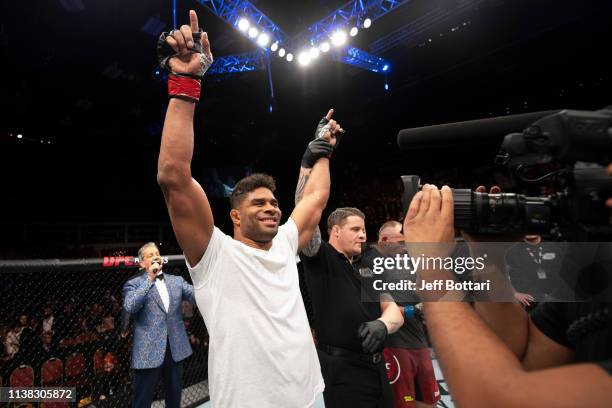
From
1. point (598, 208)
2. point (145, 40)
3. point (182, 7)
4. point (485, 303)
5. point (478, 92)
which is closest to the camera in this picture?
point (598, 208)

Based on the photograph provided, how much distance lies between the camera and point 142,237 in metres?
9.80

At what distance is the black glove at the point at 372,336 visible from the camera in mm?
1996

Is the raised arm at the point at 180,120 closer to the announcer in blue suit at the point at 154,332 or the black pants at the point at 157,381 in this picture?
the announcer in blue suit at the point at 154,332

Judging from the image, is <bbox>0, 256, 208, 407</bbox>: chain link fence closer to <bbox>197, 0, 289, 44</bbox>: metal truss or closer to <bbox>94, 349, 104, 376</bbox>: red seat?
<bbox>94, 349, 104, 376</bbox>: red seat

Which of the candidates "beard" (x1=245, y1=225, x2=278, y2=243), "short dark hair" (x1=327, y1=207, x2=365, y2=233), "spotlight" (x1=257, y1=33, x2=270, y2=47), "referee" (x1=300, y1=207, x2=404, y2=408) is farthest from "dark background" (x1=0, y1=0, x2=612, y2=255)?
"beard" (x1=245, y1=225, x2=278, y2=243)

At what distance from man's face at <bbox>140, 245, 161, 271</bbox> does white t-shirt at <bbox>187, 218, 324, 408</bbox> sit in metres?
1.50

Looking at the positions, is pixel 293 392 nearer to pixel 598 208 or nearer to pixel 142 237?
pixel 598 208

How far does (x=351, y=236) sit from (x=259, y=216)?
2.87 ft

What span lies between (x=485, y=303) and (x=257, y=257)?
36.8 inches

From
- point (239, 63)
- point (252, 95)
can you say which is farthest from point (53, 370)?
point (252, 95)

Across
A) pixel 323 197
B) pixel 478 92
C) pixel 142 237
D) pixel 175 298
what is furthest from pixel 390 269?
pixel 142 237

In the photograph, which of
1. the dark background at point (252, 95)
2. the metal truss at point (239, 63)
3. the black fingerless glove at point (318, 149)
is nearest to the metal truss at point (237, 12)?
the dark background at point (252, 95)

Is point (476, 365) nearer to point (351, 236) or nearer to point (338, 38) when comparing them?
point (351, 236)

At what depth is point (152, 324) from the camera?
9.12ft
